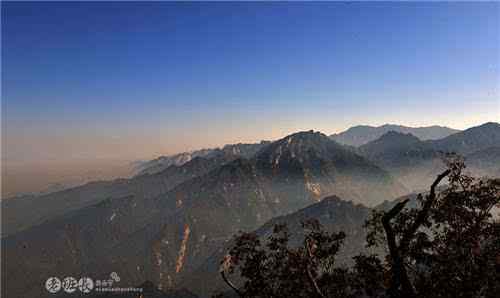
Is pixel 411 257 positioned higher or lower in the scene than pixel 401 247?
lower

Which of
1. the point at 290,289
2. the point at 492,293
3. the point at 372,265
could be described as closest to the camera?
the point at 492,293

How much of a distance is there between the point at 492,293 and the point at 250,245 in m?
14.7

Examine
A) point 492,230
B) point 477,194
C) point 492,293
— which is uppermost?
point 477,194

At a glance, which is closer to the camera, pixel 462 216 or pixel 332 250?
pixel 462 216

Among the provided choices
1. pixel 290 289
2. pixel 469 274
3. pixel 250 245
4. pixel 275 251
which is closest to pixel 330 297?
pixel 290 289

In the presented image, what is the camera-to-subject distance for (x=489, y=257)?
1989 centimetres

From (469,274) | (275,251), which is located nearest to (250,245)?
(275,251)

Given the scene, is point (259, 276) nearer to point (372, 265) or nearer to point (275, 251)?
point (275, 251)

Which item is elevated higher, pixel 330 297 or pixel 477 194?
pixel 477 194

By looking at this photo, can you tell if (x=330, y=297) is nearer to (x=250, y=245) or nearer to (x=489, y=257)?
(x=250, y=245)

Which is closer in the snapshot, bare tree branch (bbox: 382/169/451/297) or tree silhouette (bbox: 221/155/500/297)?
bare tree branch (bbox: 382/169/451/297)

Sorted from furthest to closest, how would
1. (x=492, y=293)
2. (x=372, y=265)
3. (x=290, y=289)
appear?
(x=290, y=289) < (x=372, y=265) < (x=492, y=293)

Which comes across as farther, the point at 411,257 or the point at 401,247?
the point at 411,257

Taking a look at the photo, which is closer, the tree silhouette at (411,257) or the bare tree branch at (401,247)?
the bare tree branch at (401,247)
